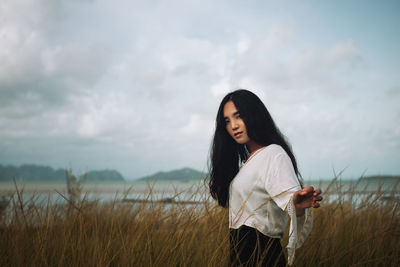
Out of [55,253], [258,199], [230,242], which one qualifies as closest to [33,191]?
[55,253]

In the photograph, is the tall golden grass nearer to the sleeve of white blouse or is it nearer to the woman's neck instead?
the sleeve of white blouse

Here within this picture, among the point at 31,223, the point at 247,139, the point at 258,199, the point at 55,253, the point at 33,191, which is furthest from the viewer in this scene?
the point at 33,191

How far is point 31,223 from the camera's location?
2.71 metres

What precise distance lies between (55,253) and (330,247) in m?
2.60

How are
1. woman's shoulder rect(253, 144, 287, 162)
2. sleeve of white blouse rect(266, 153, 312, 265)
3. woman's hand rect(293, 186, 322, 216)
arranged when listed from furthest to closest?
woman's shoulder rect(253, 144, 287, 162)
sleeve of white blouse rect(266, 153, 312, 265)
woman's hand rect(293, 186, 322, 216)

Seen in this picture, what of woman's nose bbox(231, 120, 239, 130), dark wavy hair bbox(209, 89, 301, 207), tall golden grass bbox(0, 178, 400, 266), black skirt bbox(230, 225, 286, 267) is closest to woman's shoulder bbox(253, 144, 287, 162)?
dark wavy hair bbox(209, 89, 301, 207)

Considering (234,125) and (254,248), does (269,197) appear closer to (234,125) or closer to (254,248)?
(254,248)

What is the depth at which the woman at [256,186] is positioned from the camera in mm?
1698

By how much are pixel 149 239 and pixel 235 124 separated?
3.36 feet

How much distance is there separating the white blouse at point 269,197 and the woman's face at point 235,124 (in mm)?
172

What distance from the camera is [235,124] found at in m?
2.20

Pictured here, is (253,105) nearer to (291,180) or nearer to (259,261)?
(291,180)

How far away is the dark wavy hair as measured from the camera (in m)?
2.15

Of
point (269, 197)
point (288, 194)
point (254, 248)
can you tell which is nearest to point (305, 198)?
point (288, 194)
